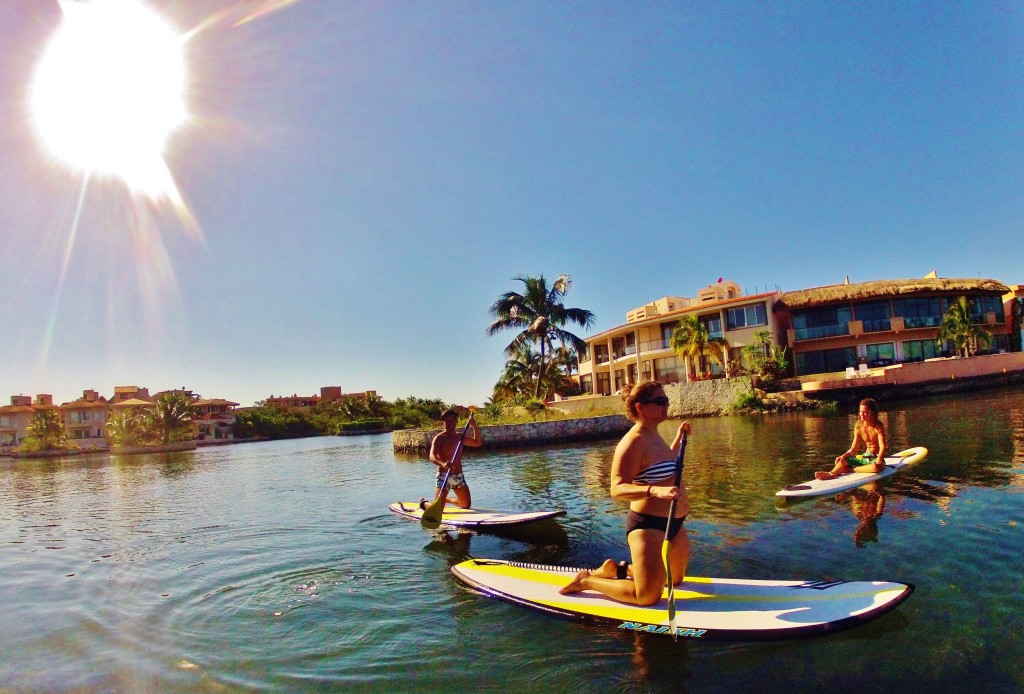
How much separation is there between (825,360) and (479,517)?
4111cm

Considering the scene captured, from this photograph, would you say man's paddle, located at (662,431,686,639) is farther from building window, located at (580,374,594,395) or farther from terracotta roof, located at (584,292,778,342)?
building window, located at (580,374,594,395)

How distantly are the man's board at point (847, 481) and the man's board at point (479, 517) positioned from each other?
3.97 metres

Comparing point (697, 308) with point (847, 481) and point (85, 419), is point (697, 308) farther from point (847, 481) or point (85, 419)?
point (85, 419)

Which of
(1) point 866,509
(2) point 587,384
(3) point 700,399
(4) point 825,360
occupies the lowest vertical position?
(1) point 866,509

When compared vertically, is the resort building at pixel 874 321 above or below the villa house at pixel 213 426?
above

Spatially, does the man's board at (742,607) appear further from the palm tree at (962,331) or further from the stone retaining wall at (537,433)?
the palm tree at (962,331)

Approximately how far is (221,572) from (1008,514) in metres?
11.0

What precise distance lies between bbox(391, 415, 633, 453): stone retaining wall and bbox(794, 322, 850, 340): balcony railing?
66.0ft

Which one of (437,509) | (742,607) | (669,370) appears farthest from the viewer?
(669,370)

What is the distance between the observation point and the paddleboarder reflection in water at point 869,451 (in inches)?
416

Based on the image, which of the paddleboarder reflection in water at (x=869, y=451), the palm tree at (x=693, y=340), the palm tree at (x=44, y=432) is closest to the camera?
the paddleboarder reflection in water at (x=869, y=451)

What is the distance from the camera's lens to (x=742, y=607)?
16.2 ft

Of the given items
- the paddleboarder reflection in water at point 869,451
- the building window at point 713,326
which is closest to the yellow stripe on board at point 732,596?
the paddleboarder reflection in water at point 869,451

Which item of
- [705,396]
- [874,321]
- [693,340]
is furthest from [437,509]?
[874,321]
